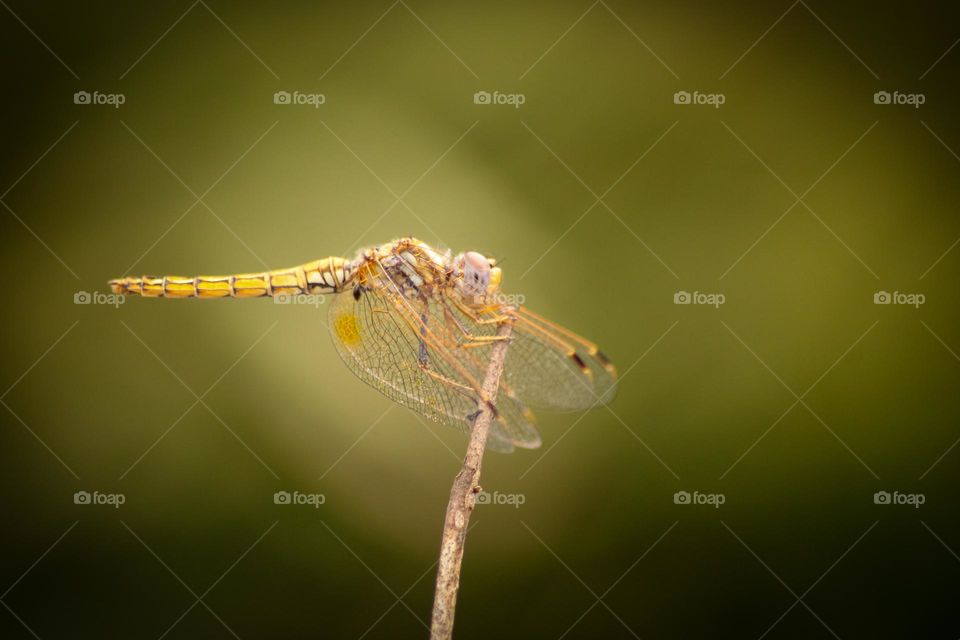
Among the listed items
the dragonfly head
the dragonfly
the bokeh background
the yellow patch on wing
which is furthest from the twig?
the bokeh background

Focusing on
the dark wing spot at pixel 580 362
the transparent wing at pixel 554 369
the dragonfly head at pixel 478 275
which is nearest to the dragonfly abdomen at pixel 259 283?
the dragonfly head at pixel 478 275

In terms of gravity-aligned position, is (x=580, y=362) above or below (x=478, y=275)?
below

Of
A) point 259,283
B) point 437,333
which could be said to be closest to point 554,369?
point 437,333

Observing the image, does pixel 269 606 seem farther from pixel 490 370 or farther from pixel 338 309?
pixel 490 370

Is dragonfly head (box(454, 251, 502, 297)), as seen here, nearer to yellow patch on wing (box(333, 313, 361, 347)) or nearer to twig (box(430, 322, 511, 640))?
yellow patch on wing (box(333, 313, 361, 347))

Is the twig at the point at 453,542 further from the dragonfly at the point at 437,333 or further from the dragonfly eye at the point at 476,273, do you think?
the dragonfly eye at the point at 476,273

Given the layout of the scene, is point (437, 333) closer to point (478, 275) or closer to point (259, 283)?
point (478, 275)

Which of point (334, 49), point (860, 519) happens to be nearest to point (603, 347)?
point (860, 519)
